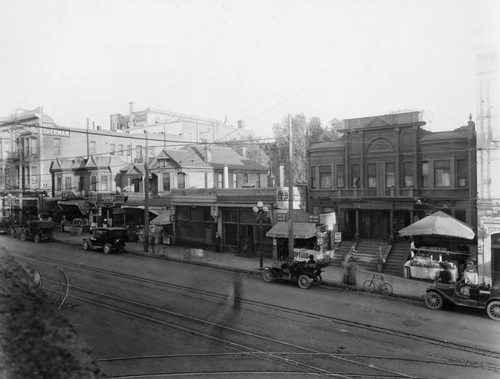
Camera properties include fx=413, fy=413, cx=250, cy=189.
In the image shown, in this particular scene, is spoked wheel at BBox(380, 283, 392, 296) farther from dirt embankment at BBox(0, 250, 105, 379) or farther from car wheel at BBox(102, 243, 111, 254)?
car wheel at BBox(102, 243, 111, 254)

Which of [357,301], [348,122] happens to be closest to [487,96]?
[348,122]

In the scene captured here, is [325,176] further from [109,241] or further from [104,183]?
[104,183]

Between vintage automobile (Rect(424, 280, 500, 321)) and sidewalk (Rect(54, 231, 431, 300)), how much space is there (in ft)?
5.29

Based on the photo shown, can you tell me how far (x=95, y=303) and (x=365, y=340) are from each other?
9549mm

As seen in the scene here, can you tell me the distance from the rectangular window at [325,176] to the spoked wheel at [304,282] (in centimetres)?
1036

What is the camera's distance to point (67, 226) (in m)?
41.6

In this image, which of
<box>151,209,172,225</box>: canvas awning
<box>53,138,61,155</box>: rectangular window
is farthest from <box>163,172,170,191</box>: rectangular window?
<box>53,138,61,155</box>: rectangular window

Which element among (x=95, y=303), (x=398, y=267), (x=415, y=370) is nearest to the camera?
(x=415, y=370)

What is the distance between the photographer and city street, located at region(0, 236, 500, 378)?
9.77 meters

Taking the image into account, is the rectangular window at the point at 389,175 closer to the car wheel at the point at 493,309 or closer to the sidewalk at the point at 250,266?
the sidewalk at the point at 250,266

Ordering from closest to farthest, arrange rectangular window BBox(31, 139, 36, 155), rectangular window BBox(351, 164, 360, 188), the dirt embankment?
the dirt embankment → rectangular window BBox(351, 164, 360, 188) → rectangular window BBox(31, 139, 36, 155)

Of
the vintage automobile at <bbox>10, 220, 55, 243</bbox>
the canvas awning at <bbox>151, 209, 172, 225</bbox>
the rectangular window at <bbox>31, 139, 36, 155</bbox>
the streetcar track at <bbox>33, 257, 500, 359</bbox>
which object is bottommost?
the streetcar track at <bbox>33, 257, 500, 359</bbox>

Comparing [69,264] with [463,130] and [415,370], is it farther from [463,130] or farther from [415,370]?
[463,130]

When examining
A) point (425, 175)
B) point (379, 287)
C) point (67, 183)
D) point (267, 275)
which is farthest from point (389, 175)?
point (67, 183)
